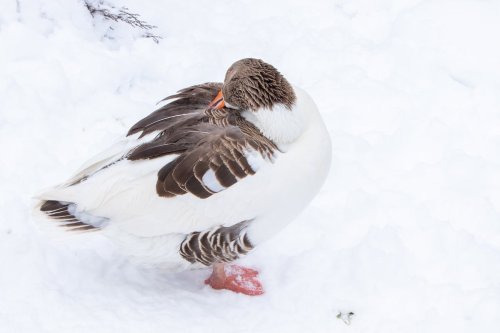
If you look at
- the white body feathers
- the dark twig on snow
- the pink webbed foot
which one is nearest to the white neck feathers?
the white body feathers

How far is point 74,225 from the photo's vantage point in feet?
11.3

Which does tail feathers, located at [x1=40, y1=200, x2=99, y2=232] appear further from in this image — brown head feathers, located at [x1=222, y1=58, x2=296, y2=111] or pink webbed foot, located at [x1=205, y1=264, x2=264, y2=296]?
brown head feathers, located at [x1=222, y1=58, x2=296, y2=111]

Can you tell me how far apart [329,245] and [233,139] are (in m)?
1.03

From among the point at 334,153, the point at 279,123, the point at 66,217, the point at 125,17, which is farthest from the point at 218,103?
the point at 125,17

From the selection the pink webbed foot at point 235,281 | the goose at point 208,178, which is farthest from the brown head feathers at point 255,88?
the pink webbed foot at point 235,281

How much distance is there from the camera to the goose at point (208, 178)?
329 centimetres

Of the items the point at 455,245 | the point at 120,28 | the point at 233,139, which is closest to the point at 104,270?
the point at 233,139

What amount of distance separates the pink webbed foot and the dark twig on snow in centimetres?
226

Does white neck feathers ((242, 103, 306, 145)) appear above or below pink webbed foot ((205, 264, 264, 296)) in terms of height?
above

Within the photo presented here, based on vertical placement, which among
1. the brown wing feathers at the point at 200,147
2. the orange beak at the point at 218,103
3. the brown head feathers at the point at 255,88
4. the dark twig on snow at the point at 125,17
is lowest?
the dark twig on snow at the point at 125,17

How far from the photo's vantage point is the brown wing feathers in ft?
10.7

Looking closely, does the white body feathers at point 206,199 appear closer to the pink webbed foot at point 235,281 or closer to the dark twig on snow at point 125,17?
the pink webbed foot at point 235,281

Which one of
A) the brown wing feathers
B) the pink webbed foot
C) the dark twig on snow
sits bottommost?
the pink webbed foot

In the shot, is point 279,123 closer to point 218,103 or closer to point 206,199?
point 218,103
